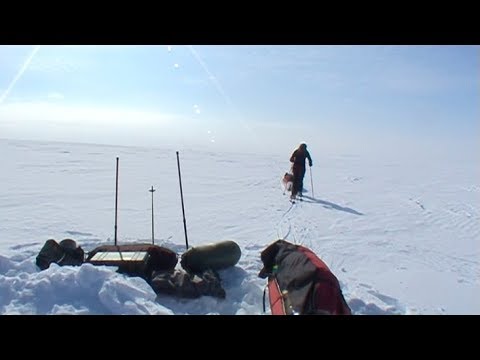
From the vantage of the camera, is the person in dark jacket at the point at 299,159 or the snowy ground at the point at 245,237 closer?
the snowy ground at the point at 245,237

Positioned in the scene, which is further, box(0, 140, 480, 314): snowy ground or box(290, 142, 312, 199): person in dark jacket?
box(290, 142, 312, 199): person in dark jacket

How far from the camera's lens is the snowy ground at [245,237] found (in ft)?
12.5

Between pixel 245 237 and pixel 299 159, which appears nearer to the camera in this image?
pixel 245 237

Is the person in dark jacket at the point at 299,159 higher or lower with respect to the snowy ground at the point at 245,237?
higher

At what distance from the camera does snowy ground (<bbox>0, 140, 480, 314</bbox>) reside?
3.81 meters

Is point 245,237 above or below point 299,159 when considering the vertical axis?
below

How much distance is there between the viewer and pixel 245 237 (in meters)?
7.25

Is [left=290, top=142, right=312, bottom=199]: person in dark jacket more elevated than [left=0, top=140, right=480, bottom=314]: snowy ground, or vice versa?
[left=290, top=142, right=312, bottom=199]: person in dark jacket

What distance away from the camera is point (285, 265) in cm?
443
